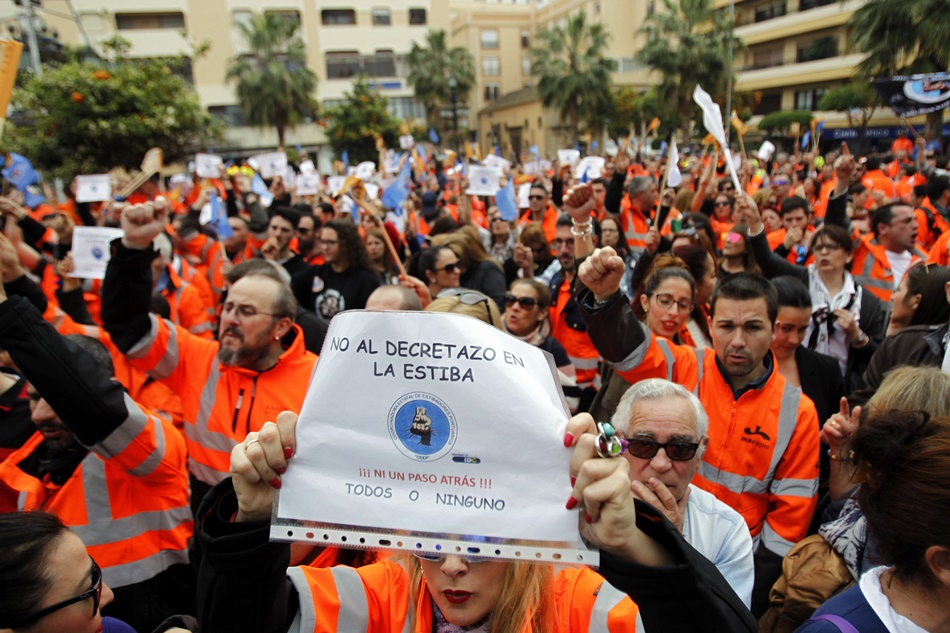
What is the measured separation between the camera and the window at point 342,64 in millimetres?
44412

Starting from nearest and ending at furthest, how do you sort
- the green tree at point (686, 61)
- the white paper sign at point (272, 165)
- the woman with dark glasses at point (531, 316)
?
the woman with dark glasses at point (531, 316)
the white paper sign at point (272, 165)
the green tree at point (686, 61)

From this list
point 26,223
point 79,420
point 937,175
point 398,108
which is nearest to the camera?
point 79,420

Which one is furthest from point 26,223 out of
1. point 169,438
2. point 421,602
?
point 421,602

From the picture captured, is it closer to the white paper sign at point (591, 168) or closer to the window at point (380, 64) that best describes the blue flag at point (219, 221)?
the white paper sign at point (591, 168)

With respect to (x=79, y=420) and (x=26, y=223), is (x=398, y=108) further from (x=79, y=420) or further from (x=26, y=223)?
(x=79, y=420)

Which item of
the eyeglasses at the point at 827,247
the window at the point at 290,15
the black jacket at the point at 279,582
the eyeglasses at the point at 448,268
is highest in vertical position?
the window at the point at 290,15

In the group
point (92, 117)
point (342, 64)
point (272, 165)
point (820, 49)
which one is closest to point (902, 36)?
point (820, 49)

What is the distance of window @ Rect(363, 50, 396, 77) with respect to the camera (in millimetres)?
45875

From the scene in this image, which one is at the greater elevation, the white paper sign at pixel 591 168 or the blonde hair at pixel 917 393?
the white paper sign at pixel 591 168

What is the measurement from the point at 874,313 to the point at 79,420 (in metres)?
4.65

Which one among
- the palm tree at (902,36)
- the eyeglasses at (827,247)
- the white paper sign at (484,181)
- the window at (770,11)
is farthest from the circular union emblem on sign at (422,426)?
the window at (770,11)

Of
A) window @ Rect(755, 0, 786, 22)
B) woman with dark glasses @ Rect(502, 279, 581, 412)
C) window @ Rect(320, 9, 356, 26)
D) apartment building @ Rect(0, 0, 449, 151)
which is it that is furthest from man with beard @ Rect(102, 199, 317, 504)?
window @ Rect(755, 0, 786, 22)

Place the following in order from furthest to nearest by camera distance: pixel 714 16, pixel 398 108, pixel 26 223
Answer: pixel 398 108 < pixel 714 16 < pixel 26 223

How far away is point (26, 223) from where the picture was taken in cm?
636
